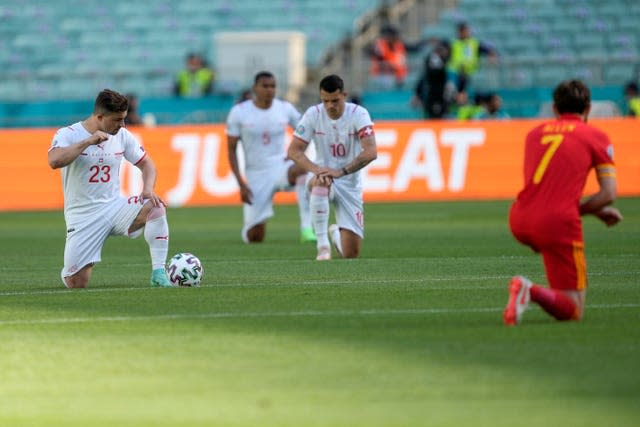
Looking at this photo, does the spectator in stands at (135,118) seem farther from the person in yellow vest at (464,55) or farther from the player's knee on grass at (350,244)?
the player's knee on grass at (350,244)

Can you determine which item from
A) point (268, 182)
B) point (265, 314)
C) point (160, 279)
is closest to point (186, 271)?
point (160, 279)

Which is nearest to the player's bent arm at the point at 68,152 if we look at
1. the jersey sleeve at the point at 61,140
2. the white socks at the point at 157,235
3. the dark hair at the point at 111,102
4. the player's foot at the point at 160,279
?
the jersey sleeve at the point at 61,140

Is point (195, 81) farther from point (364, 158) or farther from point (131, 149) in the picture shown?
point (131, 149)

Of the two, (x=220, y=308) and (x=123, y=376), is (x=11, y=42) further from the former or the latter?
(x=123, y=376)

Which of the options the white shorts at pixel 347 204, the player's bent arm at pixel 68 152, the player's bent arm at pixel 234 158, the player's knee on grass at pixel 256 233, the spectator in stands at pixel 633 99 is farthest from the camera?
the spectator in stands at pixel 633 99

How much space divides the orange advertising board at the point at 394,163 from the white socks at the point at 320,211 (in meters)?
11.0

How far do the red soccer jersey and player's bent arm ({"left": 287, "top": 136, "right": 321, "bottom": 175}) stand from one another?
5798 mm

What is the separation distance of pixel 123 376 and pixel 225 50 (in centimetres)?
2666

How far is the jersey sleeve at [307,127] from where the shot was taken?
48.5 feet

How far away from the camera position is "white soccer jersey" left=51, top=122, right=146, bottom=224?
11906 mm

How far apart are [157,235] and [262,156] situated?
6885 mm

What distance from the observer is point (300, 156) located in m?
14.6

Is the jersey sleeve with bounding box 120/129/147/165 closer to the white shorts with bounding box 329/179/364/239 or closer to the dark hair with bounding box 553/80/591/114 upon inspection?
the white shorts with bounding box 329/179/364/239

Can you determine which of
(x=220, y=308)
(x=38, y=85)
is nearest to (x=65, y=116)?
(x=38, y=85)
